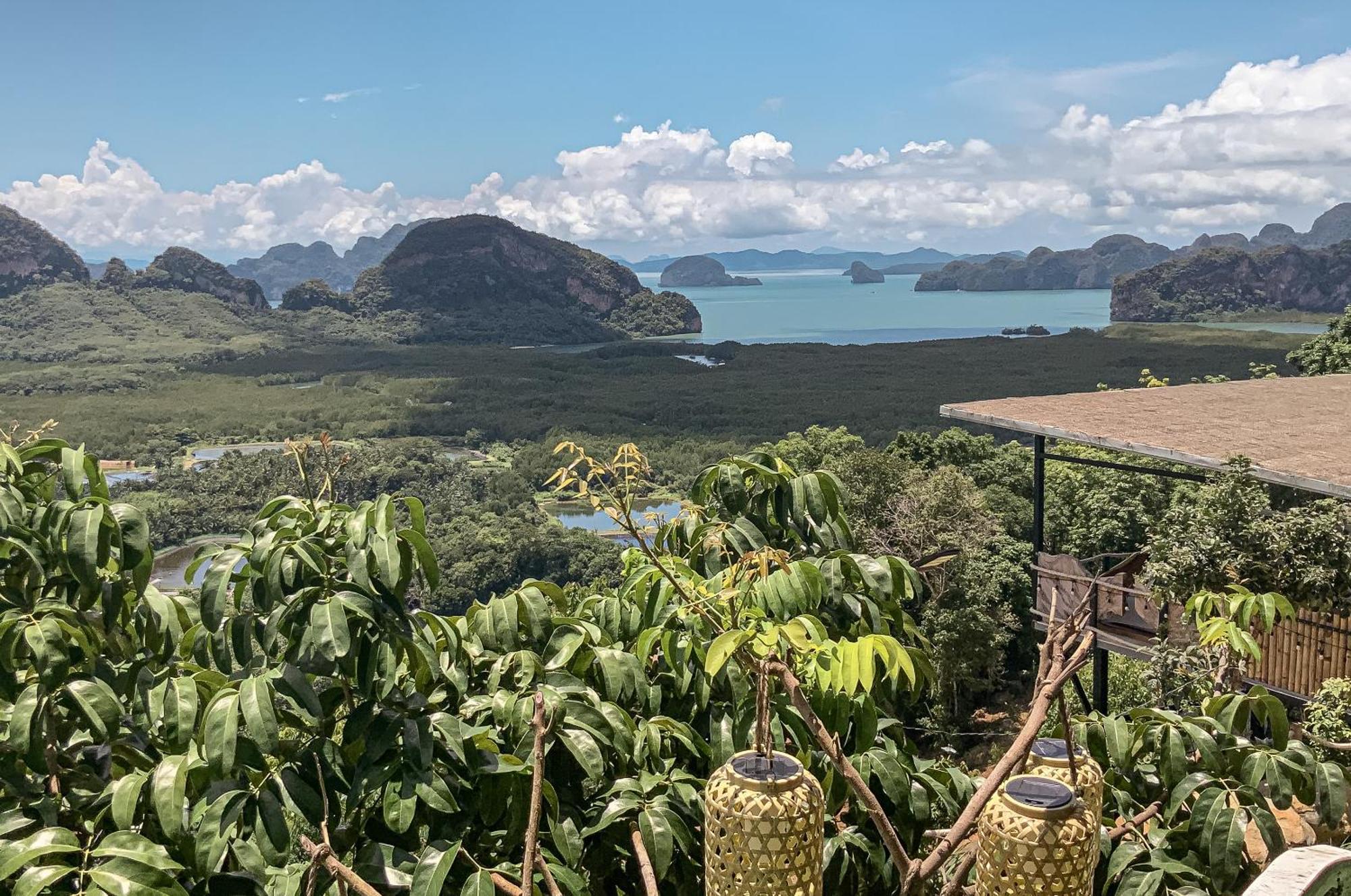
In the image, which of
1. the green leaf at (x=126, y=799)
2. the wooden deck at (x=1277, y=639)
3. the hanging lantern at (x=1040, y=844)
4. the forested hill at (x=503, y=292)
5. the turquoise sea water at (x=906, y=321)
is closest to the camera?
the hanging lantern at (x=1040, y=844)

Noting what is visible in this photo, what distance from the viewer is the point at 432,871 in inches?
61.0

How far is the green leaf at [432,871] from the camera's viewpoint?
152cm

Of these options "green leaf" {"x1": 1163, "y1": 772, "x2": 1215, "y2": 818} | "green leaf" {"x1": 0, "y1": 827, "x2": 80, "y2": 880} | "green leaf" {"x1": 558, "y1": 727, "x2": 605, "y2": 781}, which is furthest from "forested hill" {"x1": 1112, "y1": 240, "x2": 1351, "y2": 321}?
"green leaf" {"x1": 0, "y1": 827, "x2": 80, "y2": 880}

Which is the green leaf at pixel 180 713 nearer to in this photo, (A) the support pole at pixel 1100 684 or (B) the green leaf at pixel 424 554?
(B) the green leaf at pixel 424 554

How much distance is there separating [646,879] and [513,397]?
287 ft

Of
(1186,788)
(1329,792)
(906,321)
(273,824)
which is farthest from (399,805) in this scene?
(906,321)

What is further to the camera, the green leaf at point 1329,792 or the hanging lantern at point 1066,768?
the green leaf at point 1329,792

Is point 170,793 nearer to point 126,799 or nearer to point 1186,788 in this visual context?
point 126,799

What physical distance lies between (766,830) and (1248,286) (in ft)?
447

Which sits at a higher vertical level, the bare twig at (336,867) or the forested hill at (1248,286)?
the forested hill at (1248,286)

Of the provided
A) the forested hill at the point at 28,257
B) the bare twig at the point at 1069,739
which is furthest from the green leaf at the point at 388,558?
the forested hill at the point at 28,257

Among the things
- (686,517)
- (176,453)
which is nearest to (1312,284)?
(176,453)

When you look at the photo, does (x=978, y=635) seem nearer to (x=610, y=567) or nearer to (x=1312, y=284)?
(x=610, y=567)

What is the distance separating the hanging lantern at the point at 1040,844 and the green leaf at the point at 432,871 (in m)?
0.78
